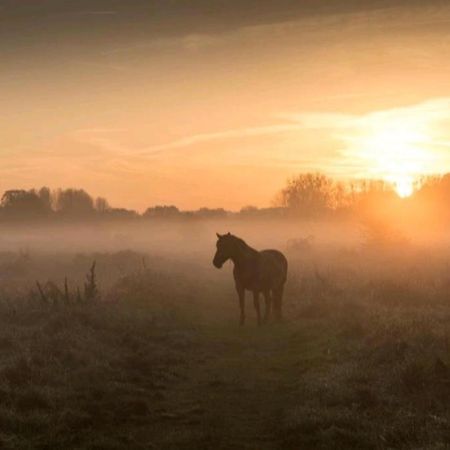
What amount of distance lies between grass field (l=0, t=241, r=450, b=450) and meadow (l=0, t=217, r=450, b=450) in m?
0.03

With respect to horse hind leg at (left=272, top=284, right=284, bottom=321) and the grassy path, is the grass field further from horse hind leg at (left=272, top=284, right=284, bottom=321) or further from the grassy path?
horse hind leg at (left=272, top=284, right=284, bottom=321)

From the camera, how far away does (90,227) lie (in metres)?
107

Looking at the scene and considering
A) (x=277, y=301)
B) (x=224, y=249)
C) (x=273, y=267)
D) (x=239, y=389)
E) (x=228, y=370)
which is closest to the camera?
(x=239, y=389)

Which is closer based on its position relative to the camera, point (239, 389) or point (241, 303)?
point (239, 389)

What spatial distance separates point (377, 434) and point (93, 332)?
9779mm

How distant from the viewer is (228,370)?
1404cm

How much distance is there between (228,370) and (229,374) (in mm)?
454

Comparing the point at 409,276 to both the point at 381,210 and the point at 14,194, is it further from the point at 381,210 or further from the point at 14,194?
the point at 14,194

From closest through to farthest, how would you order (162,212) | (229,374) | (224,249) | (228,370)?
(229,374)
(228,370)
(224,249)
(162,212)

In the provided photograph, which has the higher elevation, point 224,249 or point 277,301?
point 224,249

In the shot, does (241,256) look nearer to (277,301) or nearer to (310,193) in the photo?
(277,301)

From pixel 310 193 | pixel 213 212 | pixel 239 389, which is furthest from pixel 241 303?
pixel 213 212

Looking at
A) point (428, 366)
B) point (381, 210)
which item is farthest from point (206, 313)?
point (381, 210)

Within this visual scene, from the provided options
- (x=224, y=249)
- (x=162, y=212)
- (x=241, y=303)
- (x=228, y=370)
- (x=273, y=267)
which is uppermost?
(x=162, y=212)
